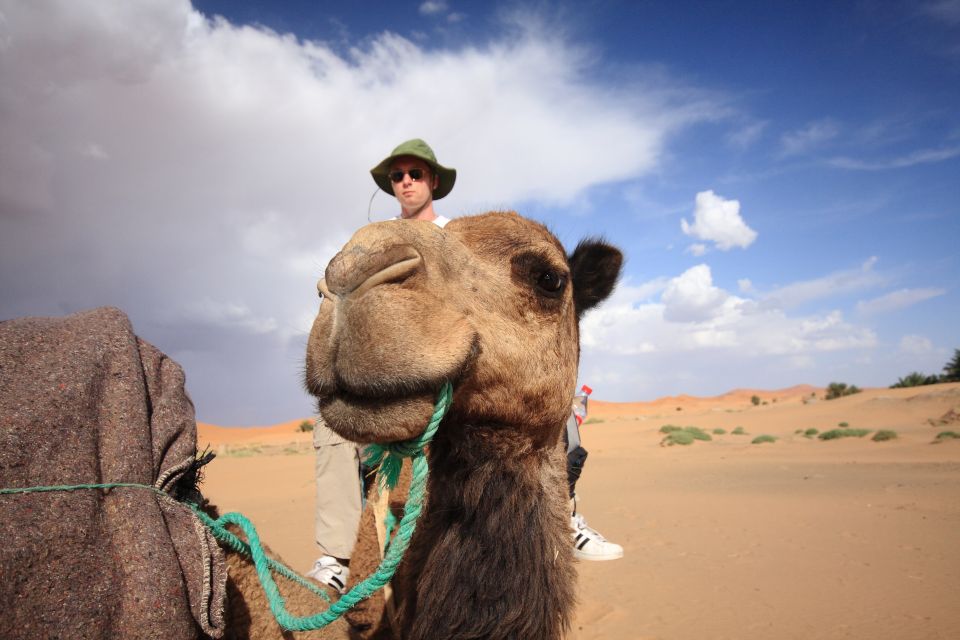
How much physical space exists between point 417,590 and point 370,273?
1.51 metres

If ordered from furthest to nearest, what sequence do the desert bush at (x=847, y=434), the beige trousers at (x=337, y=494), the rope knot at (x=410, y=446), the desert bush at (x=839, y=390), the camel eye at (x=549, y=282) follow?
the desert bush at (x=839, y=390), the desert bush at (x=847, y=434), the beige trousers at (x=337, y=494), the camel eye at (x=549, y=282), the rope knot at (x=410, y=446)

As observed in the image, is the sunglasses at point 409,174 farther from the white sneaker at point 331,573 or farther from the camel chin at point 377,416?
the camel chin at point 377,416

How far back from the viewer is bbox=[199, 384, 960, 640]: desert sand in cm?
580

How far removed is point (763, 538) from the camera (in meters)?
8.98

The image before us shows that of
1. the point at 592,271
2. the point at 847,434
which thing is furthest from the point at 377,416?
the point at 847,434

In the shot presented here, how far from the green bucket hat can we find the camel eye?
303 centimetres

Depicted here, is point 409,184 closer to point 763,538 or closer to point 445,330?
point 445,330

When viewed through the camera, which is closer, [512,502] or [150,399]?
[150,399]

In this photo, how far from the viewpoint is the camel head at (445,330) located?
1643mm

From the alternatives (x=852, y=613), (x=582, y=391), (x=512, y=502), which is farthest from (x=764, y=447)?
(x=512, y=502)

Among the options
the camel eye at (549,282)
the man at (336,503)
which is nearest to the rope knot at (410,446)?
the camel eye at (549,282)

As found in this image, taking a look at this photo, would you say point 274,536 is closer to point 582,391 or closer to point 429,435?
point 582,391

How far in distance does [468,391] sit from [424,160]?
3685 millimetres

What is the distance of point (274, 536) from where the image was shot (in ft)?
39.3
